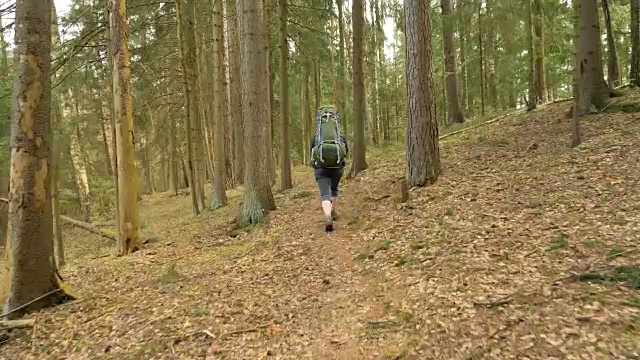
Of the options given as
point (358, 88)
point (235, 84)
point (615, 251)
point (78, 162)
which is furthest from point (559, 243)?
point (78, 162)

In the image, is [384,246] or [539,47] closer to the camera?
[384,246]

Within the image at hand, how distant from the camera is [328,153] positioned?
712cm

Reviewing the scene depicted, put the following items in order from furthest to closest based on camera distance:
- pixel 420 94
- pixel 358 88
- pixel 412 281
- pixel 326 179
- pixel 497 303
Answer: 1. pixel 358 88
2. pixel 420 94
3. pixel 326 179
4. pixel 412 281
5. pixel 497 303

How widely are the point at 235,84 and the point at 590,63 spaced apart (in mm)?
11437

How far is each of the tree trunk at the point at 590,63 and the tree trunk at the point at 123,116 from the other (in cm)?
1039

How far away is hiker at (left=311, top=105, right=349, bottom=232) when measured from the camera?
713cm

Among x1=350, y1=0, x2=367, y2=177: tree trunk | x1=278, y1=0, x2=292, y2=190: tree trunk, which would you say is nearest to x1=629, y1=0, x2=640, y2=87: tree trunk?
x1=350, y1=0, x2=367, y2=177: tree trunk

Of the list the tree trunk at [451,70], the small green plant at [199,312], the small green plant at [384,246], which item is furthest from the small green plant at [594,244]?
the tree trunk at [451,70]

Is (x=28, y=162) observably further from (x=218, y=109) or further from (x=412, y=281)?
(x=218, y=109)

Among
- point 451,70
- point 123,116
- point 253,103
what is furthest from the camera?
point 451,70

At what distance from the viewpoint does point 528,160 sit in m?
8.49

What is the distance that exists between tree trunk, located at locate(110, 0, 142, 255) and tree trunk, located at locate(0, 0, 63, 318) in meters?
2.44

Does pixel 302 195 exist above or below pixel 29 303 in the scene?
above

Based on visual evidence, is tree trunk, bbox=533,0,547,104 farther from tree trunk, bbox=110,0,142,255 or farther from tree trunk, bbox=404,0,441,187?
tree trunk, bbox=110,0,142,255
